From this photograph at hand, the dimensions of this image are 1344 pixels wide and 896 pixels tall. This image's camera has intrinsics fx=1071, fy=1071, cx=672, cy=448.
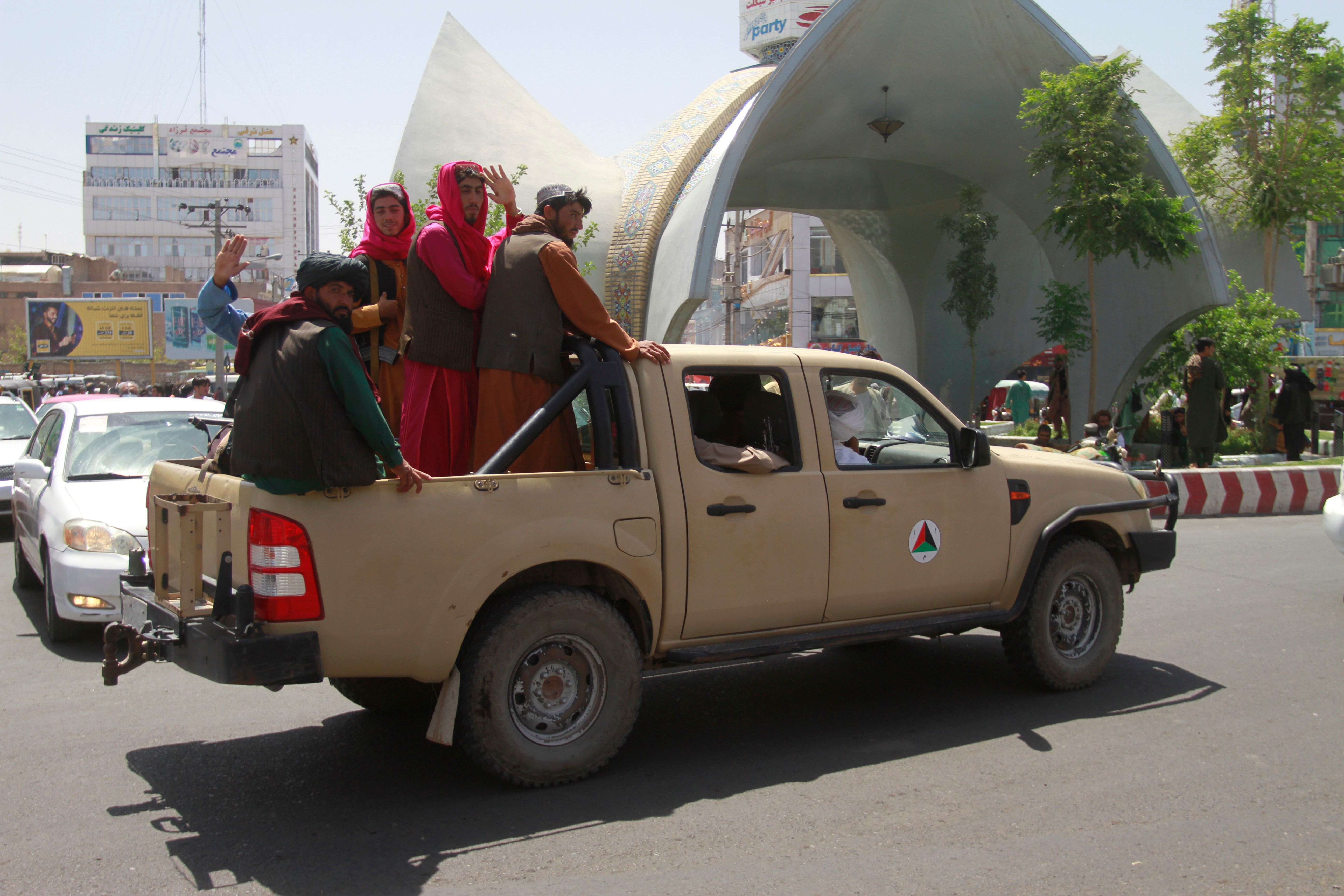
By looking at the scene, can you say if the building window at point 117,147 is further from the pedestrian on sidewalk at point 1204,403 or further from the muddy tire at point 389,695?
the muddy tire at point 389,695

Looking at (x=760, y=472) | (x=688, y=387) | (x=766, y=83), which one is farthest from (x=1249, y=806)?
(x=766, y=83)

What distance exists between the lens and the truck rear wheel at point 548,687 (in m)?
3.95

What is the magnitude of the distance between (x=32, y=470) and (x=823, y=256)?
174 feet

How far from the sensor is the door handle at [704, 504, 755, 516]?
4410 mm

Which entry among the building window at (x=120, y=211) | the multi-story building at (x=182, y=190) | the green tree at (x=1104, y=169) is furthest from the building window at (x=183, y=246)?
the green tree at (x=1104, y=169)

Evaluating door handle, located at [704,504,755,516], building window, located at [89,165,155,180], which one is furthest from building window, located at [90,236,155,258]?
door handle, located at [704,504,755,516]

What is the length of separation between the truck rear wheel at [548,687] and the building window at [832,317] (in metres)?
54.0

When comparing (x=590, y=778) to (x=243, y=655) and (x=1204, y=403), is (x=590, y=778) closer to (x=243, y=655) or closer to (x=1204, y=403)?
(x=243, y=655)

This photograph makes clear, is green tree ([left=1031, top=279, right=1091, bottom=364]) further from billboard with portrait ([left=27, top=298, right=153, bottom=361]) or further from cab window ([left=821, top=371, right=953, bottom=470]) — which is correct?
billboard with portrait ([left=27, top=298, right=153, bottom=361])

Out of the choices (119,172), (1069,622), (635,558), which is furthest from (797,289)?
(119,172)

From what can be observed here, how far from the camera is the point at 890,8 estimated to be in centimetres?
2027

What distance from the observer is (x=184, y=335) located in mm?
57375

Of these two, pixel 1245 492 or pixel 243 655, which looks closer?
pixel 243 655

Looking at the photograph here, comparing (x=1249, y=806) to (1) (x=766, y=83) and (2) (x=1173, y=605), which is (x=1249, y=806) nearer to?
(2) (x=1173, y=605)
